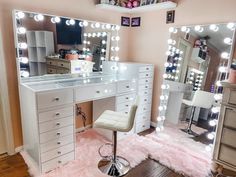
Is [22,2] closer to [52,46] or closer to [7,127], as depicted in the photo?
A: [52,46]

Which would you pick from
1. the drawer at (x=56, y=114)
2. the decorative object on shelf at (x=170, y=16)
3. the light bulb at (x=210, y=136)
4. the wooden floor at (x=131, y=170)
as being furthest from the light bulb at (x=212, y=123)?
the drawer at (x=56, y=114)

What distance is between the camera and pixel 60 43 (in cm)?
243

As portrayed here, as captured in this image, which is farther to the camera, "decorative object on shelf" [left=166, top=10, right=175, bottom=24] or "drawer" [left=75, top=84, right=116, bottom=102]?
"decorative object on shelf" [left=166, top=10, right=175, bottom=24]

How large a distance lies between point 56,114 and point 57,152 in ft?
1.45

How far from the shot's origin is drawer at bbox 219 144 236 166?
1.94m

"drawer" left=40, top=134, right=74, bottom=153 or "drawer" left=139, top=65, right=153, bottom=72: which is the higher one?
"drawer" left=139, top=65, right=153, bottom=72

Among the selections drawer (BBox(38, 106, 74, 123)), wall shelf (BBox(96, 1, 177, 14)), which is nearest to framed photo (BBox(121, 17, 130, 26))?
wall shelf (BBox(96, 1, 177, 14))

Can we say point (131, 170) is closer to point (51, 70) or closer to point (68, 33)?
point (51, 70)

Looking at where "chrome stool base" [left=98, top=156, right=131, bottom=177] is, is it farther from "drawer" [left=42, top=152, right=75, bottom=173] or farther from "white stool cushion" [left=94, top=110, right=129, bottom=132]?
"white stool cushion" [left=94, top=110, right=129, bottom=132]

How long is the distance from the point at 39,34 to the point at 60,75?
561 millimetres

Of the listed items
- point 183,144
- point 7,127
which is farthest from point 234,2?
point 7,127

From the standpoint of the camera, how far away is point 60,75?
2.51 metres

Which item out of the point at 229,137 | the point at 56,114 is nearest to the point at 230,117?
the point at 229,137

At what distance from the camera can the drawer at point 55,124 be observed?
6.31 ft
